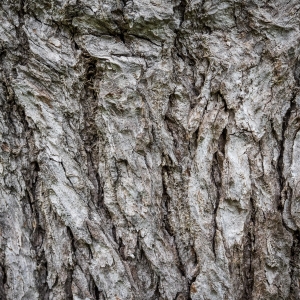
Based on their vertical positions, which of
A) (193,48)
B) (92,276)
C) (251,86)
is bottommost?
(92,276)

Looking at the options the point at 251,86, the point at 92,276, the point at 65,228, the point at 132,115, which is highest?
the point at 251,86

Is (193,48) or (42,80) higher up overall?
(193,48)

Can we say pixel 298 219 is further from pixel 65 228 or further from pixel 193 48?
pixel 65 228

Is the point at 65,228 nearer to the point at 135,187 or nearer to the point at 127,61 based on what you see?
the point at 135,187

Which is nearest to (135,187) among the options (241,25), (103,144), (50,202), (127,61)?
(103,144)

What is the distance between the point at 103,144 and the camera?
1129mm

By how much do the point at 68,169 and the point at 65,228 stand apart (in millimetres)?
219

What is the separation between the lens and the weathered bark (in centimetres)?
110

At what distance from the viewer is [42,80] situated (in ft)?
3.63

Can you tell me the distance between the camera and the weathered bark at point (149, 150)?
1.10m

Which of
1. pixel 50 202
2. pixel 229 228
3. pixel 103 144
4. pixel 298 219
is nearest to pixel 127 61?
pixel 103 144

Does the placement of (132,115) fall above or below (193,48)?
below

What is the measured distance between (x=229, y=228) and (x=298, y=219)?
264mm

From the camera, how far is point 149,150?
114 centimetres
